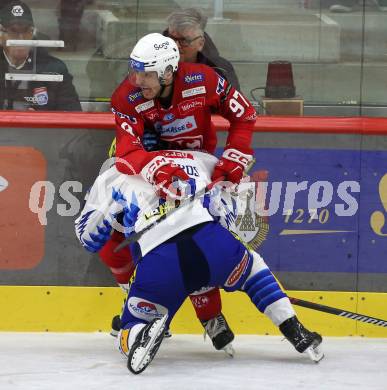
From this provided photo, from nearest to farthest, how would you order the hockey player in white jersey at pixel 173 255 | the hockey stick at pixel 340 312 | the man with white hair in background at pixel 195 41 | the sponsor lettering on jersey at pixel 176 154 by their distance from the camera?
the hockey player in white jersey at pixel 173 255 < the sponsor lettering on jersey at pixel 176 154 < the hockey stick at pixel 340 312 < the man with white hair in background at pixel 195 41

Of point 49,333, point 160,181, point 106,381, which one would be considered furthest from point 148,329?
point 49,333

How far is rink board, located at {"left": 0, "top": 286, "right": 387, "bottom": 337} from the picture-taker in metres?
5.61

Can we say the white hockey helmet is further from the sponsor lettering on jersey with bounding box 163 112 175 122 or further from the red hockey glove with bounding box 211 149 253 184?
the red hockey glove with bounding box 211 149 253 184

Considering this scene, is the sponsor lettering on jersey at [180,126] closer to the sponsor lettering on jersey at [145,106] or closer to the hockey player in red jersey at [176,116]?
the hockey player in red jersey at [176,116]

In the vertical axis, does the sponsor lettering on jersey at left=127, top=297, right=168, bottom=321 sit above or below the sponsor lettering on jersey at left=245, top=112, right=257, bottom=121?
below

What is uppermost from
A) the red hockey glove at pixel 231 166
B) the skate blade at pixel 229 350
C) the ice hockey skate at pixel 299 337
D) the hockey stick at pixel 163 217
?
the red hockey glove at pixel 231 166

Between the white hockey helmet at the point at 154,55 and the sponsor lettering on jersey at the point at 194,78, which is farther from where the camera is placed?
the sponsor lettering on jersey at the point at 194,78

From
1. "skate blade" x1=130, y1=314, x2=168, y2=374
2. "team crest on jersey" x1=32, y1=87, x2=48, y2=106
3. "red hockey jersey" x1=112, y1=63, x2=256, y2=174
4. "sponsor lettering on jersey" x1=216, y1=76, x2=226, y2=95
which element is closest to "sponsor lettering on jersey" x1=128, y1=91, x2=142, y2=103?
"red hockey jersey" x1=112, y1=63, x2=256, y2=174

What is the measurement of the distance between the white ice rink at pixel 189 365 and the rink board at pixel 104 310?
0.05 metres

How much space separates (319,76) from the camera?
5.56 metres

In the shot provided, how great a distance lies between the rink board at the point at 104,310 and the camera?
5.61 meters

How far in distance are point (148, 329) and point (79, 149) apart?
117 cm

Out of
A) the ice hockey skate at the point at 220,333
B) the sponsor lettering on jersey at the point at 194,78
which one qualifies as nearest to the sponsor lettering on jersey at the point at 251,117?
the sponsor lettering on jersey at the point at 194,78

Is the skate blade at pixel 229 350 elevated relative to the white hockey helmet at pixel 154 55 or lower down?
lower down
